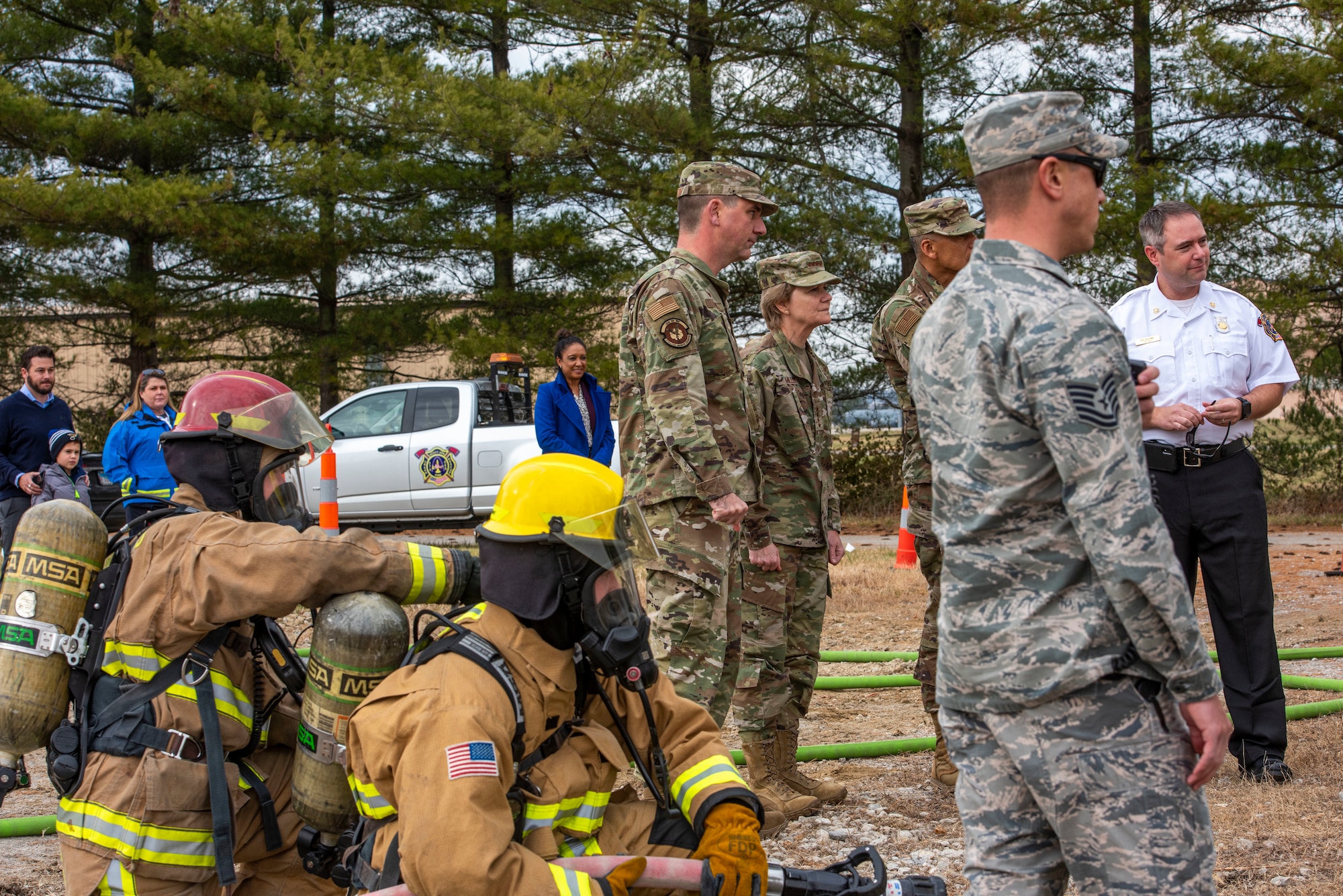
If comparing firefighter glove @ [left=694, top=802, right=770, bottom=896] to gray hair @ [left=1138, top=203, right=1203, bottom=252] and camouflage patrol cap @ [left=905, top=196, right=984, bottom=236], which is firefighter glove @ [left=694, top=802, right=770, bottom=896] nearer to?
camouflage patrol cap @ [left=905, top=196, right=984, bottom=236]

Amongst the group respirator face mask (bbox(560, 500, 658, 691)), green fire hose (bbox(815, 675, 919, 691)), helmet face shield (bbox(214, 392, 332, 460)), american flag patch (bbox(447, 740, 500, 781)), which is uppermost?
helmet face shield (bbox(214, 392, 332, 460))

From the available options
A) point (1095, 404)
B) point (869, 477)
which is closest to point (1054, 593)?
point (1095, 404)

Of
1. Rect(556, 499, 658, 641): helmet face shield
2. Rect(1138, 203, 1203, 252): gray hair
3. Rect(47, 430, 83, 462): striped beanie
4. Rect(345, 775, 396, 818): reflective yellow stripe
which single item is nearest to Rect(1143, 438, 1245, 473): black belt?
Rect(1138, 203, 1203, 252): gray hair

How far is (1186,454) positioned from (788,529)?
5.03 feet

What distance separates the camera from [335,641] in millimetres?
2754

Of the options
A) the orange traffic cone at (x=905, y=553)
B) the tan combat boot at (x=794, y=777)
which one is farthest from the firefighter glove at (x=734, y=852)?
the orange traffic cone at (x=905, y=553)

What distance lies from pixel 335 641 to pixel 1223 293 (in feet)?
11.6

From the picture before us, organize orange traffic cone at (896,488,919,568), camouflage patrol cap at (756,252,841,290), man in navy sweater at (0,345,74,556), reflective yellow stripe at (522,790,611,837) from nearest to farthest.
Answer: reflective yellow stripe at (522,790,611,837) < camouflage patrol cap at (756,252,841,290) < man in navy sweater at (0,345,74,556) < orange traffic cone at (896,488,919,568)

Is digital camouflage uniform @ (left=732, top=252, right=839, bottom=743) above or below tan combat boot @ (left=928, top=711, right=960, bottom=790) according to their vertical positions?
above

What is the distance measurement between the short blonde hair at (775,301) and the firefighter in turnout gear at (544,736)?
2192 mm

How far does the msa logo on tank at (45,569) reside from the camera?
288 cm

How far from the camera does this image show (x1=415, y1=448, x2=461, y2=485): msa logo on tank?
501 inches

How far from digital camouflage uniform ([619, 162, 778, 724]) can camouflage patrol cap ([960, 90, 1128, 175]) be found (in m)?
1.82

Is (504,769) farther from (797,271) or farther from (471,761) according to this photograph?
(797,271)
